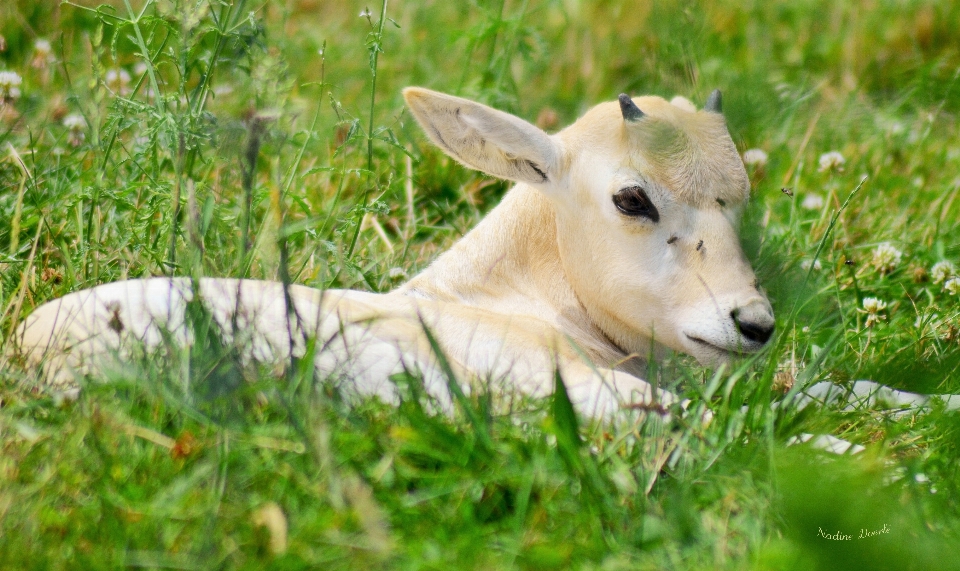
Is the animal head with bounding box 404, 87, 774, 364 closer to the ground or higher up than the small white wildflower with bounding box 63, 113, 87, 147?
closer to the ground

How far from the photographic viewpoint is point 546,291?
4152 millimetres

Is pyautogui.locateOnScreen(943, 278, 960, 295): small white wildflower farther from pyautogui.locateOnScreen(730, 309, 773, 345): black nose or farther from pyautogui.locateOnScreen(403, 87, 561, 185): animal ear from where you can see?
pyautogui.locateOnScreen(403, 87, 561, 185): animal ear

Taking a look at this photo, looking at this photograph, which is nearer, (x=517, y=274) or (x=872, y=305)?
(x=517, y=274)

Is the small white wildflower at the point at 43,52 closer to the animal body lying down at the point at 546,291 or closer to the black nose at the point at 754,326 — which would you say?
the animal body lying down at the point at 546,291

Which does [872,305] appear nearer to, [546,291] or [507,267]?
[546,291]

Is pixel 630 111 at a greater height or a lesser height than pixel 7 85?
lesser

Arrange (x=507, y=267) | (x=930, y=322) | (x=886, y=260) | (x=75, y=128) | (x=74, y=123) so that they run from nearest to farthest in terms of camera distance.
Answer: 1. (x=507, y=267)
2. (x=930, y=322)
3. (x=886, y=260)
4. (x=74, y=123)
5. (x=75, y=128)

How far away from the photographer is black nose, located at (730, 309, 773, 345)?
346 cm

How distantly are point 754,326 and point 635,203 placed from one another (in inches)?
26.9

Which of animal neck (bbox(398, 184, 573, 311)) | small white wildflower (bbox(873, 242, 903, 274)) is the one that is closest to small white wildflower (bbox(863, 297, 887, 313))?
small white wildflower (bbox(873, 242, 903, 274))

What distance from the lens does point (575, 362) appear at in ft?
11.7

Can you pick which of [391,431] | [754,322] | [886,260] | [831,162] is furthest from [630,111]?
[831,162]

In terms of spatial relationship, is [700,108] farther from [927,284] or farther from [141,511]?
[141,511]

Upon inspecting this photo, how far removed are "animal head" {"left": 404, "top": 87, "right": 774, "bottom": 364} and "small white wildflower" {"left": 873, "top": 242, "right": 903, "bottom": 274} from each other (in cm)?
160
